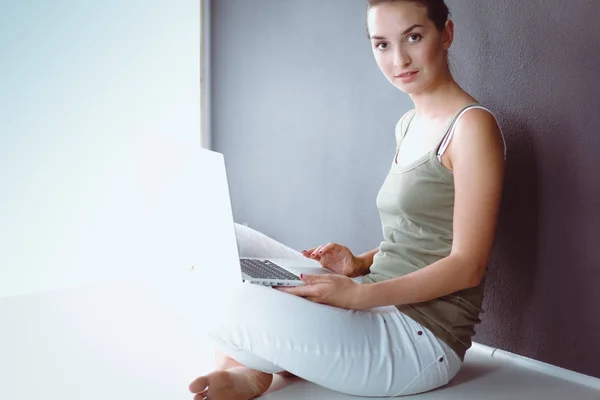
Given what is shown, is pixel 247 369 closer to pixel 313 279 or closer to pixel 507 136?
pixel 313 279

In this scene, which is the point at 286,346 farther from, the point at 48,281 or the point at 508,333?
the point at 48,281

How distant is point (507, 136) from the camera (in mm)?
2010

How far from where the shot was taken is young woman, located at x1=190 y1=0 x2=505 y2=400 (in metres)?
1.52

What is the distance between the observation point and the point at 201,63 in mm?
3555

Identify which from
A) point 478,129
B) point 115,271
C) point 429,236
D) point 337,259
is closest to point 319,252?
point 337,259

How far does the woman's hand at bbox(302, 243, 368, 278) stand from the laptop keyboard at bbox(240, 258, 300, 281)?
0.18m

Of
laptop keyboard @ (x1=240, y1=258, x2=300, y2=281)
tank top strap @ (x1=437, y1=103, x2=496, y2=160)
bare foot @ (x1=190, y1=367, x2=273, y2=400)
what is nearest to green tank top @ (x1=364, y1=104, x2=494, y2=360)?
tank top strap @ (x1=437, y1=103, x2=496, y2=160)

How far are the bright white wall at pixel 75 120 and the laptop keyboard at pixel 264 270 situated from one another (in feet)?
7.58

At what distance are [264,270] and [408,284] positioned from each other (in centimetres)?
35

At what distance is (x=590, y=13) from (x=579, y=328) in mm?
821

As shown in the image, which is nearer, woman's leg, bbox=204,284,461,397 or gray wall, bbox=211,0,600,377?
woman's leg, bbox=204,284,461,397

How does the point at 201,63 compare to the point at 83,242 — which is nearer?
the point at 201,63

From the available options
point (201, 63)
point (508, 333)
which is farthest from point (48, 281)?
point (508, 333)

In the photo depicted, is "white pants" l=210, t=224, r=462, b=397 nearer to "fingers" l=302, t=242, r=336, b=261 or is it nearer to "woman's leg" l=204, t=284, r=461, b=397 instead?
"woman's leg" l=204, t=284, r=461, b=397
